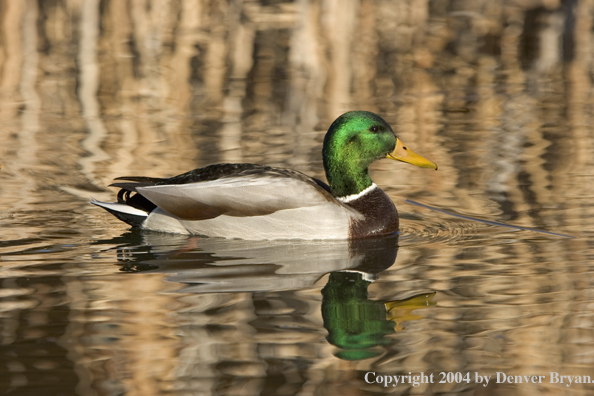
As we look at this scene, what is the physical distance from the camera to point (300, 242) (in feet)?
23.8

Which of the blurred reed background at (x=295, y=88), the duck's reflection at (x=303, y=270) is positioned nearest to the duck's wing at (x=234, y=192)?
the duck's reflection at (x=303, y=270)

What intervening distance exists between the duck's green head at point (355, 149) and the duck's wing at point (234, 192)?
275mm

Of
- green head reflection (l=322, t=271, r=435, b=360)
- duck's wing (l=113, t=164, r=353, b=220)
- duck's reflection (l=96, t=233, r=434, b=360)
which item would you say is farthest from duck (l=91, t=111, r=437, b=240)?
green head reflection (l=322, t=271, r=435, b=360)

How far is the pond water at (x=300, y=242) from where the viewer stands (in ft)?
15.8

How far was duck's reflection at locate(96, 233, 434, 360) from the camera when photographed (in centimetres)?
539

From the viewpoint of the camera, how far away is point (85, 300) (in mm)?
5891

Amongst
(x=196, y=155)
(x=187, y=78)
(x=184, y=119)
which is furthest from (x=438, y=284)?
(x=187, y=78)

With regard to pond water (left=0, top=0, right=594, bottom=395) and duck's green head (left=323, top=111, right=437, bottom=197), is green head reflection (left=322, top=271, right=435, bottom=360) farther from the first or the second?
duck's green head (left=323, top=111, right=437, bottom=197)

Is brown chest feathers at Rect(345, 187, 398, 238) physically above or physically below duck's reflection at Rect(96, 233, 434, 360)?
above

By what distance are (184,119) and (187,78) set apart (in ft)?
10.2

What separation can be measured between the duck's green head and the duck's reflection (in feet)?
1.76

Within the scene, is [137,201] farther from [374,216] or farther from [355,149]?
[374,216]

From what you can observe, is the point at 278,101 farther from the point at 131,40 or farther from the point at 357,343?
the point at 357,343

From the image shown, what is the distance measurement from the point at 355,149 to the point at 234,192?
102cm
